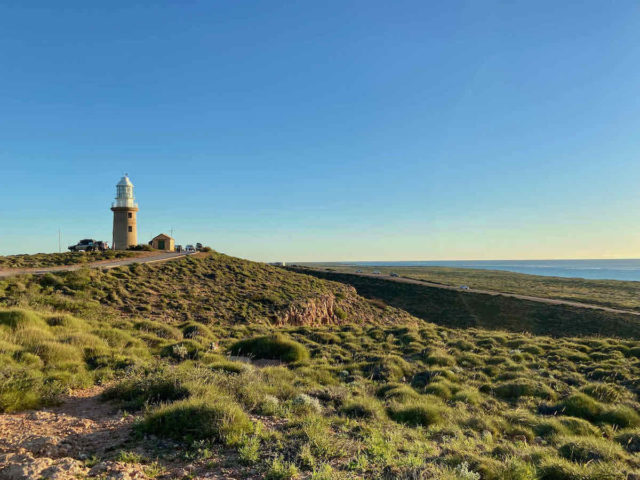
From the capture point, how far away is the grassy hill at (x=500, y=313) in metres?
33.9

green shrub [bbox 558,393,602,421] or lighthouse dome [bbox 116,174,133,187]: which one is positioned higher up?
lighthouse dome [bbox 116,174,133,187]

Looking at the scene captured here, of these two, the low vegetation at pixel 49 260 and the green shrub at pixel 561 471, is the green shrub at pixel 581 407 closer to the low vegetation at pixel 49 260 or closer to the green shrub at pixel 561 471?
the green shrub at pixel 561 471

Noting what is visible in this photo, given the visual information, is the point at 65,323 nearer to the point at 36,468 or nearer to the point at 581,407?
the point at 36,468

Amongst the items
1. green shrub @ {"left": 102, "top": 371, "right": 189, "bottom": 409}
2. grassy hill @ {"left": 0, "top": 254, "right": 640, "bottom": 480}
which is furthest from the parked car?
green shrub @ {"left": 102, "top": 371, "right": 189, "bottom": 409}

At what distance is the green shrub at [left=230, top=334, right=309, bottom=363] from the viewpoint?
11.9 m

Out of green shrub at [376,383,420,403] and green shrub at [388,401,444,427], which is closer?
green shrub at [388,401,444,427]

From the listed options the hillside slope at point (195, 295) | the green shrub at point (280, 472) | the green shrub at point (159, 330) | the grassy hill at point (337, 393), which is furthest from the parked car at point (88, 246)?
the green shrub at point (280, 472)

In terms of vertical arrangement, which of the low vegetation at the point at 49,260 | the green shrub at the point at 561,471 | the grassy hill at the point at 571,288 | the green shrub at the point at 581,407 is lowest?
the grassy hill at the point at 571,288

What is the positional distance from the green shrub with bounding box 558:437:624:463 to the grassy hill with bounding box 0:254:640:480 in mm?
29

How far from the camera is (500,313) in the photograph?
41594 mm

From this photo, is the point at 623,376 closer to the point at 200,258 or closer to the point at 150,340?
the point at 150,340

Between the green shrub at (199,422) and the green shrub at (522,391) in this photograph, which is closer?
the green shrub at (199,422)

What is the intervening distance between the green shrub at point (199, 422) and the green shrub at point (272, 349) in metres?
6.62

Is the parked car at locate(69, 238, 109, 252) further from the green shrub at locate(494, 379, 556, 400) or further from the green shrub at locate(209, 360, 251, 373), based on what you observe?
the green shrub at locate(494, 379, 556, 400)
